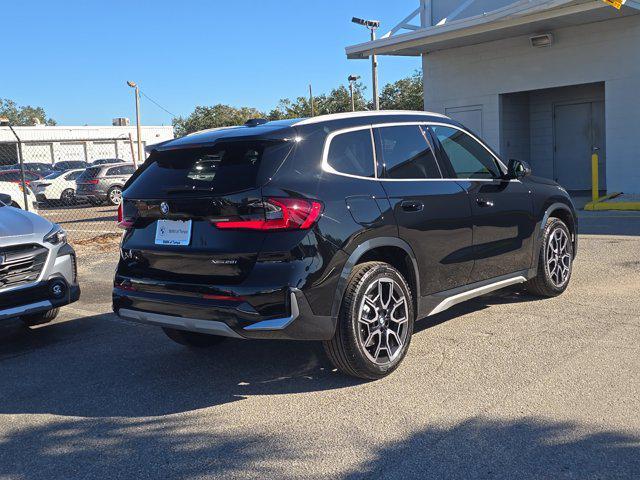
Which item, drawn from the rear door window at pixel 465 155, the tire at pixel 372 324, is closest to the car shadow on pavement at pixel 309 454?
the tire at pixel 372 324

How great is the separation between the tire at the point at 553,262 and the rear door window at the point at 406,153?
176 cm

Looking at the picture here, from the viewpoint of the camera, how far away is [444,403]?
4.27 m

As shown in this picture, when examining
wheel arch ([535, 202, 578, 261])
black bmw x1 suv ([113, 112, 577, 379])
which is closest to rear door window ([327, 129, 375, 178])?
black bmw x1 suv ([113, 112, 577, 379])

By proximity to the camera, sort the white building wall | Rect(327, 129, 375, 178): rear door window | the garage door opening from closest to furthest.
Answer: Rect(327, 129, 375, 178): rear door window
the white building wall
the garage door opening

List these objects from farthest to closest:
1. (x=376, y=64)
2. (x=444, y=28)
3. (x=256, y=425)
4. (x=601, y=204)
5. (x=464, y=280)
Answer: (x=376, y=64)
(x=444, y=28)
(x=601, y=204)
(x=464, y=280)
(x=256, y=425)

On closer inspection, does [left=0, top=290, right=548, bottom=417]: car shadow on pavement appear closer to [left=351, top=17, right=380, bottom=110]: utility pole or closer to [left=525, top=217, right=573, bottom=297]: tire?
Result: [left=525, top=217, right=573, bottom=297]: tire

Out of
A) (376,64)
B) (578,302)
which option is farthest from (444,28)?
(578,302)

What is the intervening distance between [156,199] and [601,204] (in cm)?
1248

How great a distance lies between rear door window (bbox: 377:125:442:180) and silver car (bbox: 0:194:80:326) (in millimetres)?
3194

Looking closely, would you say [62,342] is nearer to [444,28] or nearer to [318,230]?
[318,230]

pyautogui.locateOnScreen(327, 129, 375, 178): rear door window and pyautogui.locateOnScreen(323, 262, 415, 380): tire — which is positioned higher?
pyautogui.locateOnScreen(327, 129, 375, 178): rear door window

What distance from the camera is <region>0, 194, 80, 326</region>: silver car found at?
5.82m

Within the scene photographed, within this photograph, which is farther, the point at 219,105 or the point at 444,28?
the point at 219,105

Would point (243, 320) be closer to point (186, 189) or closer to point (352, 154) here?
point (186, 189)
